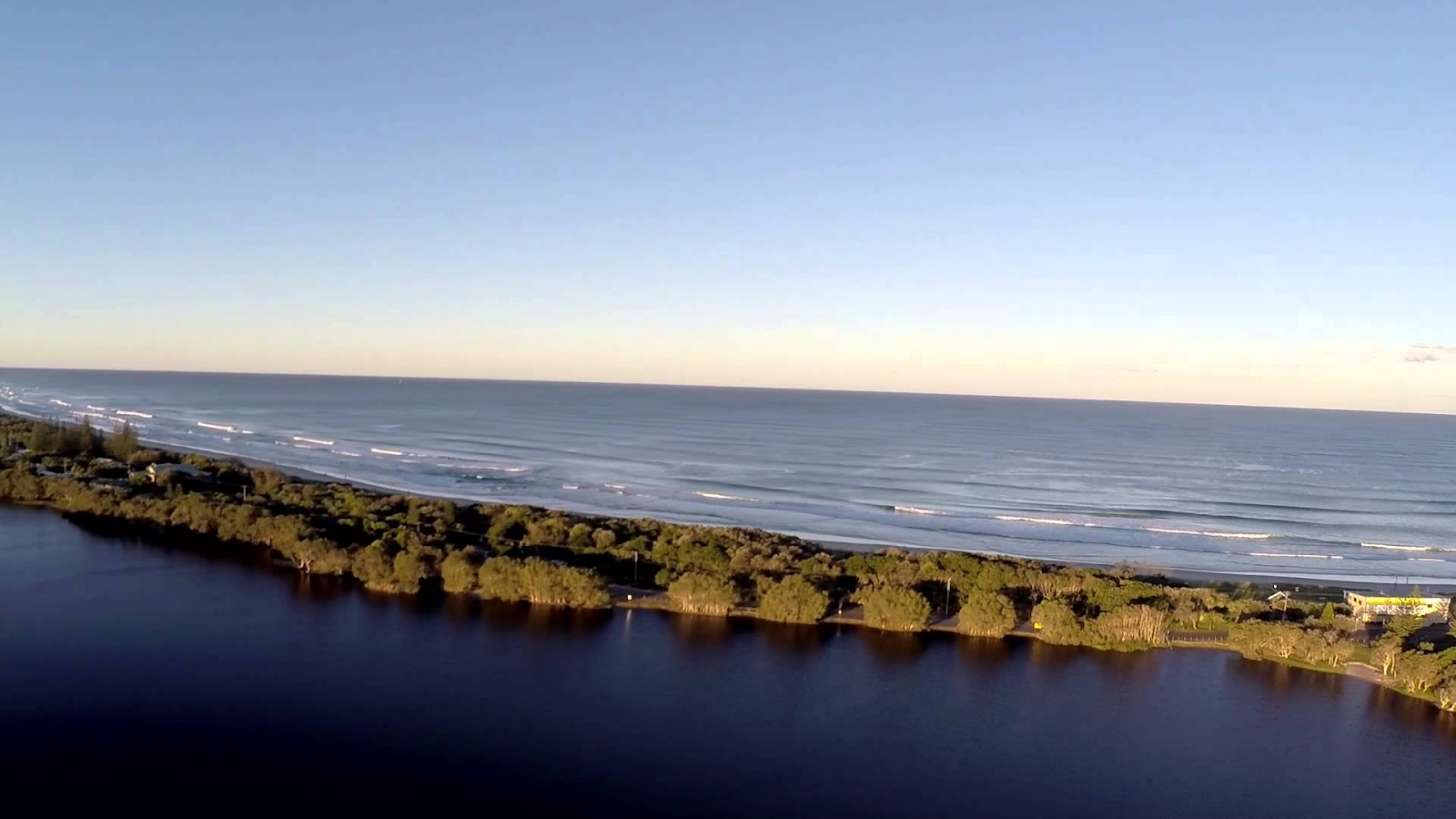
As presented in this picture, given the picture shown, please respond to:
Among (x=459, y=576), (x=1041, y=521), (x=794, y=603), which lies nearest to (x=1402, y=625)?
(x=794, y=603)

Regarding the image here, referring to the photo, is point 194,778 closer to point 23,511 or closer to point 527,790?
point 527,790

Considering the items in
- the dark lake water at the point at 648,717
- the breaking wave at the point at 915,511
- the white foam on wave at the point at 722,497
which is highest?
the breaking wave at the point at 915,511

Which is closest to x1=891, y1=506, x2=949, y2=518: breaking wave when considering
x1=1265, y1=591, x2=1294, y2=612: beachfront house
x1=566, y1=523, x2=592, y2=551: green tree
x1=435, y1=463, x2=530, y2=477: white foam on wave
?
x1=1265, y1=591, x2=1294, y2=612: beachfront house

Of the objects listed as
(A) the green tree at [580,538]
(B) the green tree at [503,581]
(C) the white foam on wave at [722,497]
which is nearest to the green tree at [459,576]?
(B) the green tree at [503,581]

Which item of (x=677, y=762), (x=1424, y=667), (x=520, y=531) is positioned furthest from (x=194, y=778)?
(x=1424, y=667)

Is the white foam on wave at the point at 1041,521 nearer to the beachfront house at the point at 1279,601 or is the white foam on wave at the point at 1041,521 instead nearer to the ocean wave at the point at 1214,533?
the ocean wave at the point at 1214,533

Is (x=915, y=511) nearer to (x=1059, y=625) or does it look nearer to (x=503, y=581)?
(x=1059, y=625)

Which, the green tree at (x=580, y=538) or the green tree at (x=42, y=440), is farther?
the green tree at (x=42, y=440)
